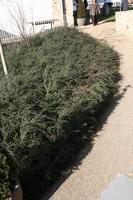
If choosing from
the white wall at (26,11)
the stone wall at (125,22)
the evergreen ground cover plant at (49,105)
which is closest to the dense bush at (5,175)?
the evergreen ground cover plant at (49,105)

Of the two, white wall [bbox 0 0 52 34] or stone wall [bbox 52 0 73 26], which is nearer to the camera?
white wall [bbox 0 0 52 34]

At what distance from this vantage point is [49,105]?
5.14m

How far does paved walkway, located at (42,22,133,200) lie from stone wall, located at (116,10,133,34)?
6444mm

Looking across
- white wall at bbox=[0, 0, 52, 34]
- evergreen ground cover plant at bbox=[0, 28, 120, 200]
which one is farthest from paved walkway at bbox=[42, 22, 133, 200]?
white wall at bbox=[0, 0, 52, 34]

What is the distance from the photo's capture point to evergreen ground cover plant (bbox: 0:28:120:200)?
4137 mm

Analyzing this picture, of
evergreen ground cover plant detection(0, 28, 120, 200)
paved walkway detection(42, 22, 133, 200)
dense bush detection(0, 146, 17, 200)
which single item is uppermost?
dense bush detection(0, 146, 17, 200)

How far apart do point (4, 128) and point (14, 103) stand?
2.36ft

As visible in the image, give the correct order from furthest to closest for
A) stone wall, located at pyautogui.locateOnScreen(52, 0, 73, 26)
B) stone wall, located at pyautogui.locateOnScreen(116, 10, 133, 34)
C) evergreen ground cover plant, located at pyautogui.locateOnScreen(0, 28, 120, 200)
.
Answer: stone wall, located at pyautogui.locateOnScreen(52, 0, 73, 26) < stone wall, located at pyautogui.locateOnScreen(116, 10, 133, 34) < evergreen ground cover plant, located at pyautogui.locateOnScreen(0, 28, 120, 200)

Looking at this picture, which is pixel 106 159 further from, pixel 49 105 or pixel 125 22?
pixel 125 22

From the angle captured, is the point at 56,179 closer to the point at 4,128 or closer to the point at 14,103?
the point at 4,128

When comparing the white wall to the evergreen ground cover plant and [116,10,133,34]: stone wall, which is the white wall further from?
the evergreen ground cover plant

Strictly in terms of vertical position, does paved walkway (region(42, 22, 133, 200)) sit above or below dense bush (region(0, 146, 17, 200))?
below

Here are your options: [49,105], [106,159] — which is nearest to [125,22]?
[49,105]

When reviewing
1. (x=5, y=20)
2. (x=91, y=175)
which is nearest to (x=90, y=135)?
(x=91, y=175)
